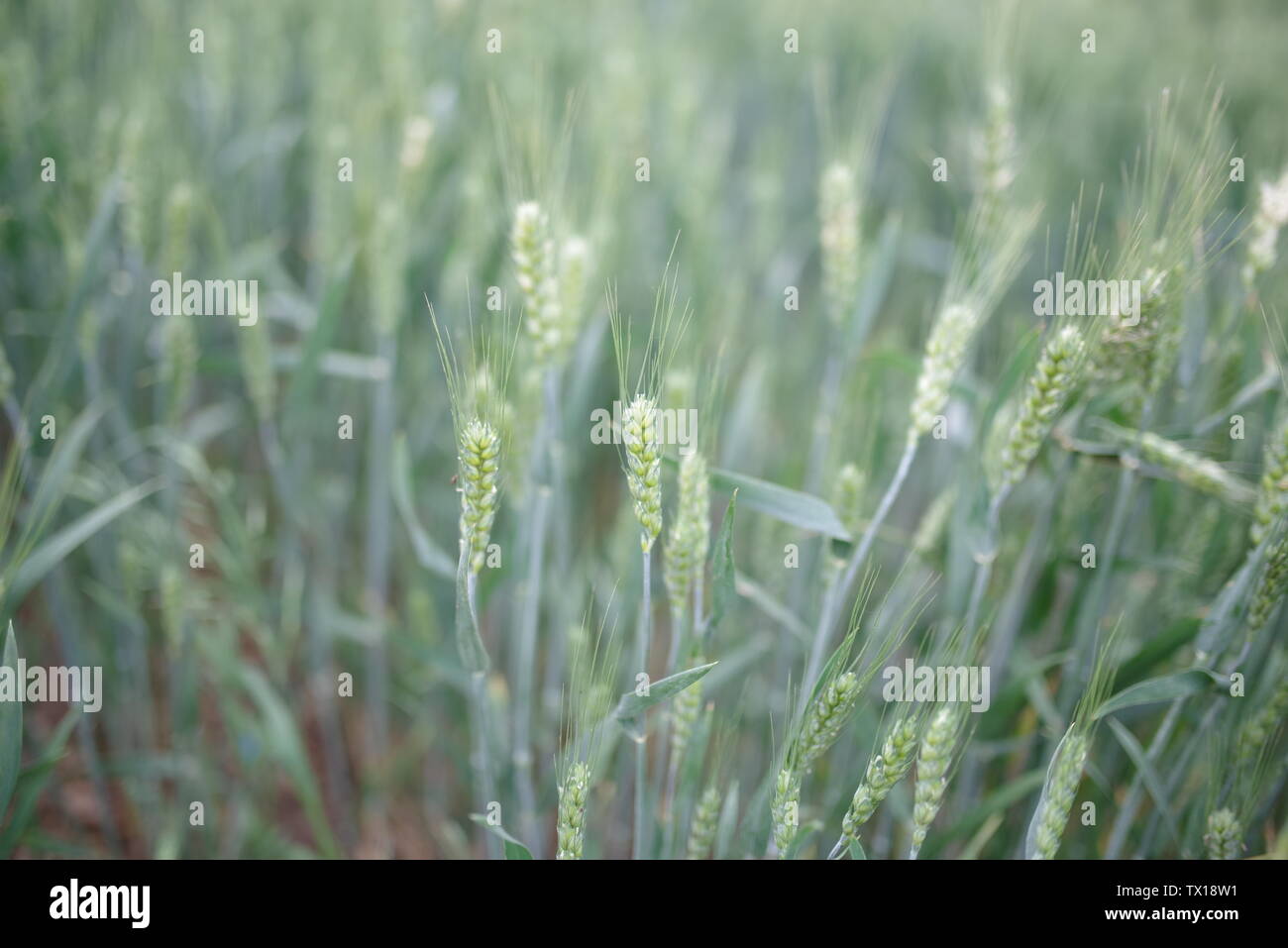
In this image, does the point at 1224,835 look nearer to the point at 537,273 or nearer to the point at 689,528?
the point at 689,528

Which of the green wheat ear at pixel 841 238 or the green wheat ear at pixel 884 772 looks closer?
the green wheat ear at pixel 884 772

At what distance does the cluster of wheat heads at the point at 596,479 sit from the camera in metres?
1.15

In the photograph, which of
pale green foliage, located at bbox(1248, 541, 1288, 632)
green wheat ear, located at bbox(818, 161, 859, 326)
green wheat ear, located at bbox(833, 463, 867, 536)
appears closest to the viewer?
pale green foliage, located at bbox(1248, 541, 1288, 632)

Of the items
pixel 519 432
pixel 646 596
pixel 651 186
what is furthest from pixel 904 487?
pixel 646 596

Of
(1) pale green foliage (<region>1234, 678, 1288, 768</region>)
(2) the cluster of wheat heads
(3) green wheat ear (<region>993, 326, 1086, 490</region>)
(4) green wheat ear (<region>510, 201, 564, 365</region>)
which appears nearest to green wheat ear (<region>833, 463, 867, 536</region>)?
(2) the cluster of wheat heads

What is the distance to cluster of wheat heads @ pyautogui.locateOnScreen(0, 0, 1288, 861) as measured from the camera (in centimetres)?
115

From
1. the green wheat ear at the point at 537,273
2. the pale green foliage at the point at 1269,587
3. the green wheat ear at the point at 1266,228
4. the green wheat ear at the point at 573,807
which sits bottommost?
the green wheat ear at the point at 573,807

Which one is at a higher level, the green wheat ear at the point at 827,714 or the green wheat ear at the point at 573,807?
the green wheat ear at the point at 827,714

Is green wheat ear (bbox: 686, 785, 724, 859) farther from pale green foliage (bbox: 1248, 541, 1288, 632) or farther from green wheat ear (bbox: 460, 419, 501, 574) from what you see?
pale green foliage (bbox: 1248, 541, 1288, 632)

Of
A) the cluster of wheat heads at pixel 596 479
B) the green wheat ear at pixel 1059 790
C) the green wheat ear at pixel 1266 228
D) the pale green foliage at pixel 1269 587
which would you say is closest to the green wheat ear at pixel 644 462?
the cluster of wheat heads at pixel 596 479

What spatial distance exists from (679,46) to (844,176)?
191 centimetres

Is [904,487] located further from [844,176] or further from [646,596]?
[646,596]

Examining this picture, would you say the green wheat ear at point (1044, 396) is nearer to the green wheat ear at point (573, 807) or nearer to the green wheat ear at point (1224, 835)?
the green wheat ear at point (1224, 835)

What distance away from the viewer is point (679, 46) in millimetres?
3078
